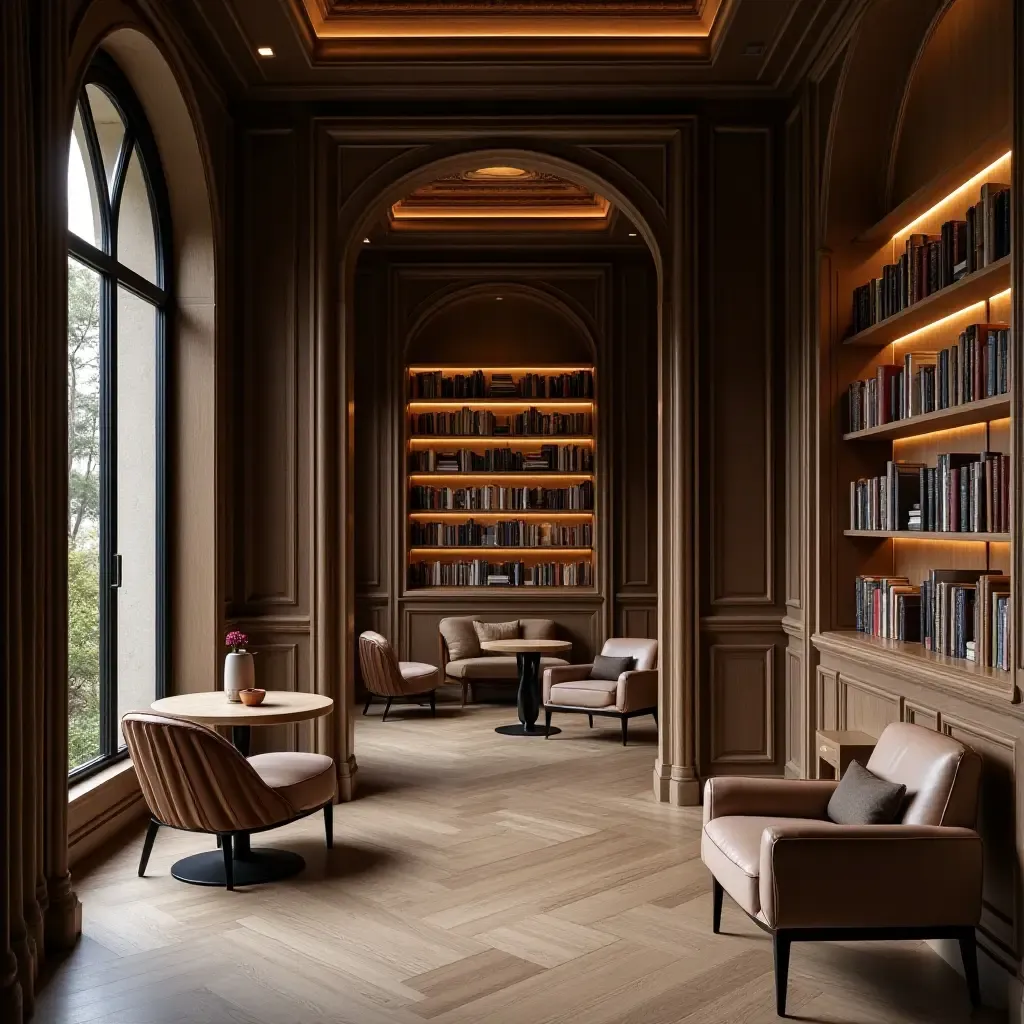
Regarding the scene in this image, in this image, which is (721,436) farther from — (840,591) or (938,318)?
(938,318)

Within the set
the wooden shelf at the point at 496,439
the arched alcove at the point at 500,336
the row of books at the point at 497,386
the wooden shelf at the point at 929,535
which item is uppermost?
the arched alcove at the point at 500,336

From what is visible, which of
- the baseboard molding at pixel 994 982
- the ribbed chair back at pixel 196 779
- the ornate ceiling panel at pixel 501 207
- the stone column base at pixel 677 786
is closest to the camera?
the baseboard molding at pixel 994 982

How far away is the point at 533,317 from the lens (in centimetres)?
1088

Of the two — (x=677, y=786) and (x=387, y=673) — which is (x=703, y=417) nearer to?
(x=677, y=786)

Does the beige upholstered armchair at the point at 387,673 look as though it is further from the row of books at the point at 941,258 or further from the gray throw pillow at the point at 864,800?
the gray throw pillow at the point at 864,800

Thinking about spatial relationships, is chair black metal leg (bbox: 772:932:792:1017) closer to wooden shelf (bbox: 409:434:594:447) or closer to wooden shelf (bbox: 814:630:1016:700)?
wooden shelf (bbox: 814:630:1016:700)

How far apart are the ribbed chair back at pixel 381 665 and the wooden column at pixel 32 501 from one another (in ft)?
15.6

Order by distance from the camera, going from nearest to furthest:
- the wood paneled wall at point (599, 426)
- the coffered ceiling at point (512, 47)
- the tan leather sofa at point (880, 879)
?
the tan leather sofa at point (880, 879) < the coffered ceiling at point (512, 47) < the wood paneled wall at point (599, 426)

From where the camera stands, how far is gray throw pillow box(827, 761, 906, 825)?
387cm

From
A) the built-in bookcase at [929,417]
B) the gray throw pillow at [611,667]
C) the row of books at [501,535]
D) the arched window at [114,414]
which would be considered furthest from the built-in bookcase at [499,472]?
the built-in bookcase at [929,417]

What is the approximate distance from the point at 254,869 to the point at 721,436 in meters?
3.59

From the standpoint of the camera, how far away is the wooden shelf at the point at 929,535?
13.7 ft

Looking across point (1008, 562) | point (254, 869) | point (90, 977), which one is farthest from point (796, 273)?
point (90, 977)

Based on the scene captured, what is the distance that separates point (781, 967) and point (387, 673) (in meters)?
5.73
